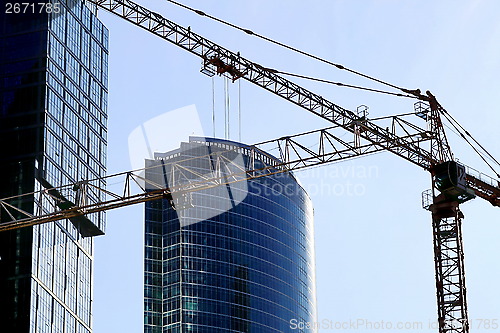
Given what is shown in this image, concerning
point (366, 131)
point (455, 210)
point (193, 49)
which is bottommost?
point (455, 210)

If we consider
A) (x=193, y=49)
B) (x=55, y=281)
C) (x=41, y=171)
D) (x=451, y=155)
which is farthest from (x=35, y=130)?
(x=451, y=155)

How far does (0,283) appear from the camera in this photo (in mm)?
189625

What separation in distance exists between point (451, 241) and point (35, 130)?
106825 mm

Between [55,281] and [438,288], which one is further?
[55,281]

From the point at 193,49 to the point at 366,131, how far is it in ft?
59.3

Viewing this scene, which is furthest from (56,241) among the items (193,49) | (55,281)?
(193,49)

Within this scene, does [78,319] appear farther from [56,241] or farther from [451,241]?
[451,241]

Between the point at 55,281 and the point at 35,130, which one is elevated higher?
the point at 35,130

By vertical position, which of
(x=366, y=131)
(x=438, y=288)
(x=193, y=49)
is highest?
(x=193, y=49)

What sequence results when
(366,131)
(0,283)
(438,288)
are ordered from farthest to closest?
(0,283), (366,131), (438,288)

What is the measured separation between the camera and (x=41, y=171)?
19412cm

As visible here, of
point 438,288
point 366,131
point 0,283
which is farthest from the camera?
point 0,283

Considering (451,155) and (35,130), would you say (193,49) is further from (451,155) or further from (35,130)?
(35,130)

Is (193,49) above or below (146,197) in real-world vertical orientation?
above
